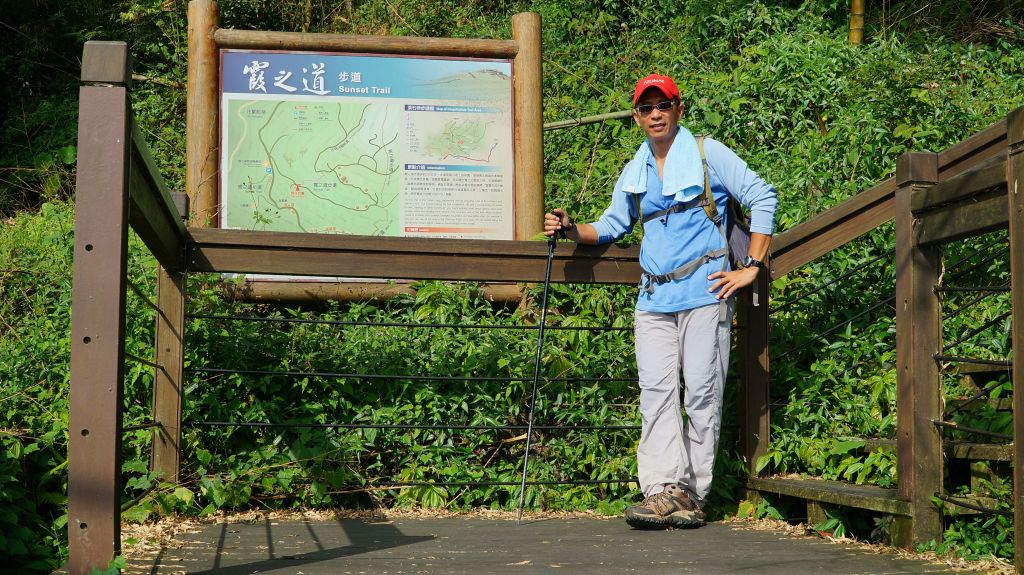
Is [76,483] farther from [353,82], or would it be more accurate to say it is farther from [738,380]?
[353,82]

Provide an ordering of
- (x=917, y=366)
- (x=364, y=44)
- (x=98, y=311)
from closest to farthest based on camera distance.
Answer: (x=98, y=311) < (x=917, y=366) < (x=364, y=44)

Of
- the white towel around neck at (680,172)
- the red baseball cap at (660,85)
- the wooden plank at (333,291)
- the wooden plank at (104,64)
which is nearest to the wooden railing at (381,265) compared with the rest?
the wooden plank at (104,64)

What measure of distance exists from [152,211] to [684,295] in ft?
7.07

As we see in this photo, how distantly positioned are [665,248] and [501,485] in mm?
1452

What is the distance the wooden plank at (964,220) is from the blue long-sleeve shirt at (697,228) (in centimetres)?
75

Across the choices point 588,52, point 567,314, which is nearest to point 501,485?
point 567,314

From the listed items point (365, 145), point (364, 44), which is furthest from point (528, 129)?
point (364, 44)

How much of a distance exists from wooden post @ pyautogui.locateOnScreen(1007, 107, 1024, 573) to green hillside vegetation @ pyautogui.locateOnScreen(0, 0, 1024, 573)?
640 millimetres

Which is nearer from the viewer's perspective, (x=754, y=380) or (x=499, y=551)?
(x=499, y=551)

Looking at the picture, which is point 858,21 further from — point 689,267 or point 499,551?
point 499,551

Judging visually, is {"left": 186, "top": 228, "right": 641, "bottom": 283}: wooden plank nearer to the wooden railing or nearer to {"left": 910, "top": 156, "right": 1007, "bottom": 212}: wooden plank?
the wooden railing

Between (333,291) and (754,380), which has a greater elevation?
(333,291)

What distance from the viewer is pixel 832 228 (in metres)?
4.36

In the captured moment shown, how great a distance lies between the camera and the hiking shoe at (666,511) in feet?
13.2
